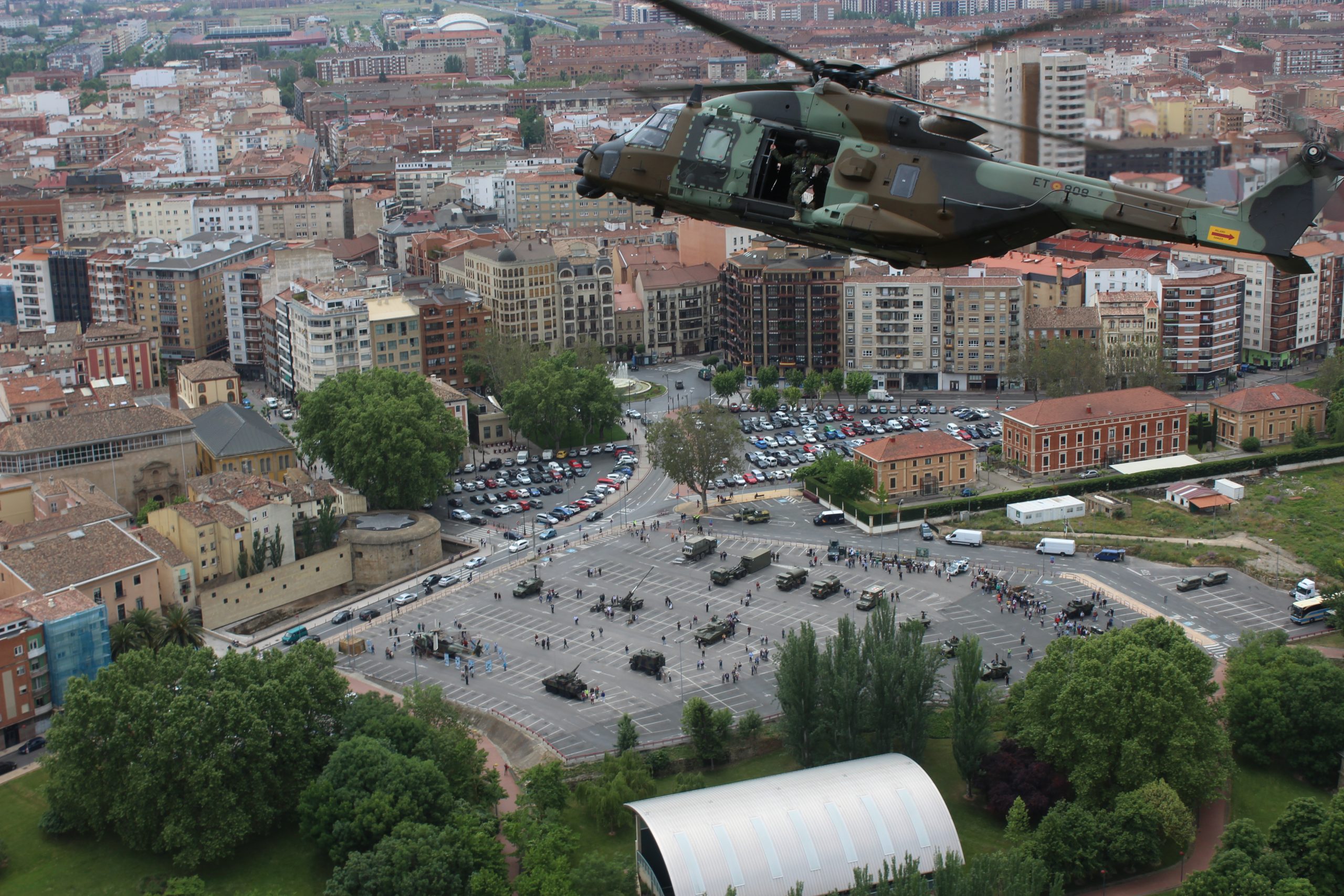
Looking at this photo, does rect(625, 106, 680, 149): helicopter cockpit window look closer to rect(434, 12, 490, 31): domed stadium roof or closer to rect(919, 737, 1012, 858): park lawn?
rect(919, 737, 1012, 858): park lawn

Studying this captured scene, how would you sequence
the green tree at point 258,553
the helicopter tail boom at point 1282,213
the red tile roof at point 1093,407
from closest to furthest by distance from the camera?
the helicopter tail boom at point 1282,213
the green tree at point 258,553
the red tile roof at point 1093,407

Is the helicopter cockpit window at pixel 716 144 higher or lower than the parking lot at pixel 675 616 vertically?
higher

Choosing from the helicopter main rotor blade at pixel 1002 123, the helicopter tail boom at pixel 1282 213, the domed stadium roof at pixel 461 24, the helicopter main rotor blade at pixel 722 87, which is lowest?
the helicopter tail boom at pixel 1282 213

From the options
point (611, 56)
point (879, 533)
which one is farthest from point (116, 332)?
point (611, 56)

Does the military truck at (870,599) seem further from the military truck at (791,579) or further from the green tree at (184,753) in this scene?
the green tree at (184,753)

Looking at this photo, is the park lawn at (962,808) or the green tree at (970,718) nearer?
the park lawn at (962,808)

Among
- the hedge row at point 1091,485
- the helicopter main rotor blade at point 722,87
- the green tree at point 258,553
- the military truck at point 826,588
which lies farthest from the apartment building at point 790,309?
the helicopter main rotor blade at point 722,87

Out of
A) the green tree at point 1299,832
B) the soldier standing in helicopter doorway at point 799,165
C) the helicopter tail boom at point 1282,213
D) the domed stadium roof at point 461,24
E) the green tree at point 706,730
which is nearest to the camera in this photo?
the helicopter tail boom at point 1282,213
